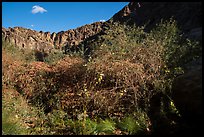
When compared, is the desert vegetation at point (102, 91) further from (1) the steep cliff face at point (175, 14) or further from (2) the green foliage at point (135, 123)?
(1) the steep cliff face at point (175, 14)

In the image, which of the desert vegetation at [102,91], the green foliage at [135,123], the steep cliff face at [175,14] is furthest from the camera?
the steep cliff face at [175,14]

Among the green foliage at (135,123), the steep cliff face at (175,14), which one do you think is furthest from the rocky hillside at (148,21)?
the green foliage at (135,123)

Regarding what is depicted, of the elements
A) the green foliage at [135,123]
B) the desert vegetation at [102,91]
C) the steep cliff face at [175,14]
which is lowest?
the green foliage at [135,123]

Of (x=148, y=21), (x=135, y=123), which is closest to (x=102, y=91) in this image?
(x=135, y=123)

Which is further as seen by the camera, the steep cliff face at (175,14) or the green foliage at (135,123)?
the steep cliff face at (175,14)

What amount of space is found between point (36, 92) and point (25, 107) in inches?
29.2

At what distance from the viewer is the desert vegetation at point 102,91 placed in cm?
579

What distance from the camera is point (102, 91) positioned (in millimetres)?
6965

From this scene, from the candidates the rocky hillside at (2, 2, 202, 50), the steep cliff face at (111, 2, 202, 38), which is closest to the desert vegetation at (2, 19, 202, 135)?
the rocky hillside at (2, 2, 202, 50)

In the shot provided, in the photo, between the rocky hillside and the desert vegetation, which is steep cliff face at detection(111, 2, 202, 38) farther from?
the desert vegetation

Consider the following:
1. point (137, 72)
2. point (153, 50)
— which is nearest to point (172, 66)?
point (153, 50)

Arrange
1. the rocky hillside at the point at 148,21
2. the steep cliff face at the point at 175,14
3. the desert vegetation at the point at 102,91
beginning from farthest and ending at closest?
1. the steep cliff face at the point at 175,14
2. the rocky hillside at the point at 148,21
3. the desert vegetation at the point at 102,91

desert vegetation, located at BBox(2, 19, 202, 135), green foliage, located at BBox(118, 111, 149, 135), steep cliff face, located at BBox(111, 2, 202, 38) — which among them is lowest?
green foliage, located at BBox(118, 111, 149, 135)

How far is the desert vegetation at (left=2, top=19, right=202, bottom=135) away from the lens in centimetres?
579
